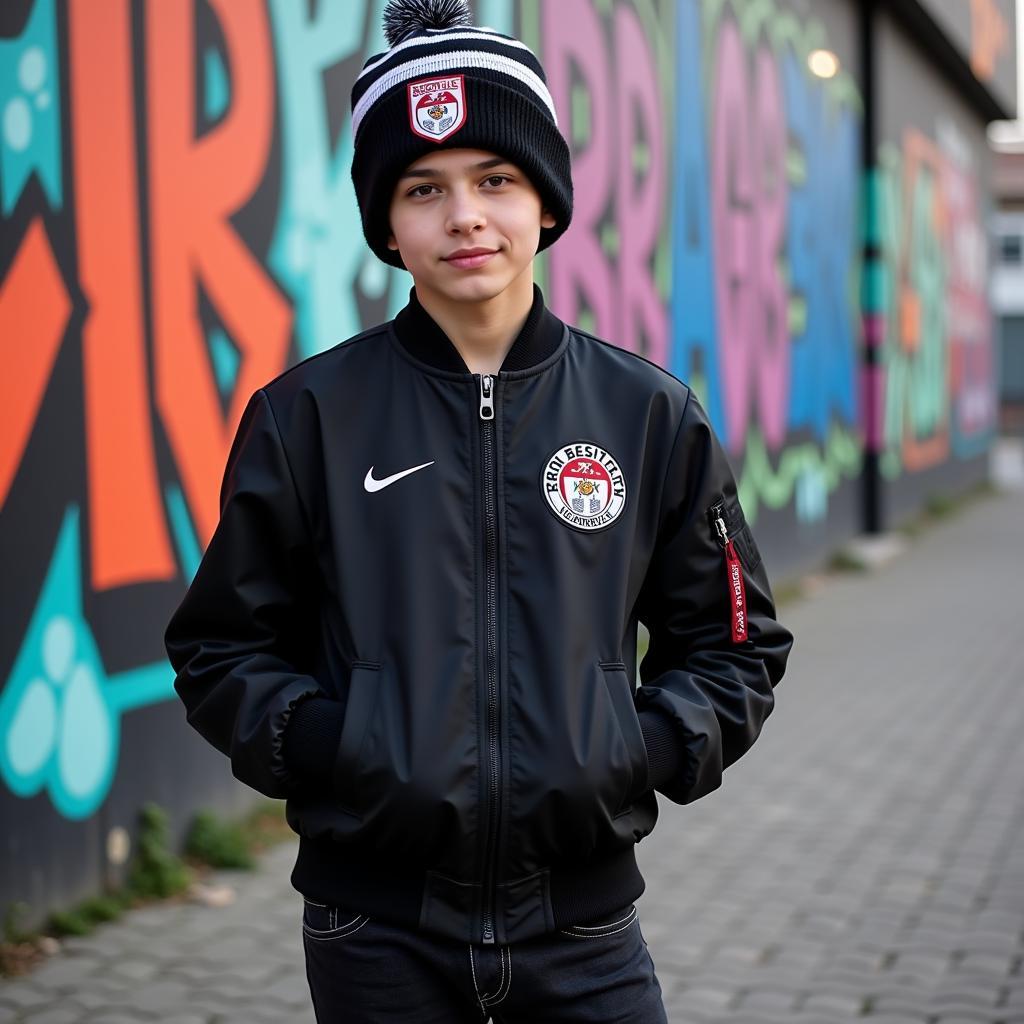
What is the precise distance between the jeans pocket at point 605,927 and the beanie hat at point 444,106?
999 mm

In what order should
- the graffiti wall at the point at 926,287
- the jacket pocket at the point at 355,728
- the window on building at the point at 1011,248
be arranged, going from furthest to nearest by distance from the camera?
the window on building at the point at 1011,248 → the graffiti wall at the point at 926,287 → the jacket pocket at the point at 355,728

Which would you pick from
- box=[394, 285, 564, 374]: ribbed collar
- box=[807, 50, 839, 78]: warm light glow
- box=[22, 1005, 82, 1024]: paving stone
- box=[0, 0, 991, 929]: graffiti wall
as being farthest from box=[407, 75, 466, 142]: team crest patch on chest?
box=[807, 50, 839, 78]: warm light glow

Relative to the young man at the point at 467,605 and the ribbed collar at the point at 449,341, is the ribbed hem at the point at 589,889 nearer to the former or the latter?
the young man at the point at 467,605

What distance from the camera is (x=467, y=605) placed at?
2.04 metres

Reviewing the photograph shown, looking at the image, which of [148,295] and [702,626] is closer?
[702,626]

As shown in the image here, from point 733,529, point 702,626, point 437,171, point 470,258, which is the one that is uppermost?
point 437,171

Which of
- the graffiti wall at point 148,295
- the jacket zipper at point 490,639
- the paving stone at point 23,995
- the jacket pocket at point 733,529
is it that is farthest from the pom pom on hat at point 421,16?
the paving stone at point 23,995

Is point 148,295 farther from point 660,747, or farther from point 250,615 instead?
point 660,747

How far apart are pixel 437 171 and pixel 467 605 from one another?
586mm

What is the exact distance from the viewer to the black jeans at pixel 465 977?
2045 mm

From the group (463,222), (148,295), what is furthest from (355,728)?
(148,295)

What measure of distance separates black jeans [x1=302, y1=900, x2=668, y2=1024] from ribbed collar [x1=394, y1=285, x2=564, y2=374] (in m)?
0.76

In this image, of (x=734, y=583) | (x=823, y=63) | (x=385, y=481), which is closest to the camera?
(x=385, y=481)

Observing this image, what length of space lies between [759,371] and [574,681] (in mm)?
9902
